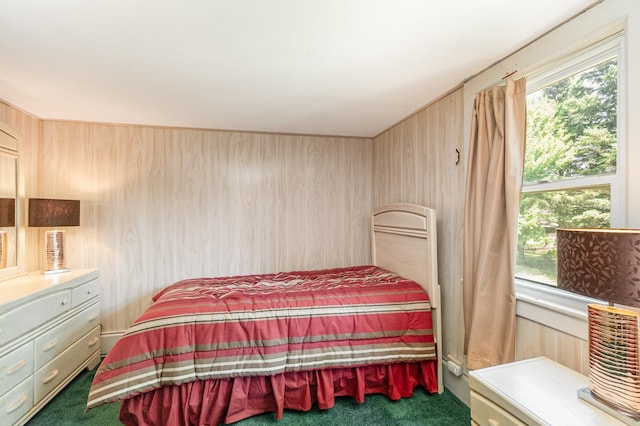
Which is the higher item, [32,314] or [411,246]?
[411,246]

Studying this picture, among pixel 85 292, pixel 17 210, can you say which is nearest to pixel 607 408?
pixel 85 292

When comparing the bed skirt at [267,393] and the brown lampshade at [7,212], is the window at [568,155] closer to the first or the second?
the bed skirt at [267,393]

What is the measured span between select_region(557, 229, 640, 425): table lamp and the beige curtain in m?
0.59

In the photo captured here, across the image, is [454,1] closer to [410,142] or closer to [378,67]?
[378,67]

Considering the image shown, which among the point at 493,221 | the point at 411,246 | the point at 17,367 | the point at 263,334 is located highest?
the point at 493,221

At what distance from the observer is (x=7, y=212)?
239 cm

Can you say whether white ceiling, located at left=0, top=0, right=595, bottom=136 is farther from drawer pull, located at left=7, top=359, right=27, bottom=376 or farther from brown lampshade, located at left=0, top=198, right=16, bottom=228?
drawer pull, located at left=7, top=359, right=27, bottom=376

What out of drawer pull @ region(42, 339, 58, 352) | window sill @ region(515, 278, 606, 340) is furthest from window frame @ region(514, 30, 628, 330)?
drawer pull @ region(42, 339, 58, 352)

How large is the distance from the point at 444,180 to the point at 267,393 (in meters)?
2.06

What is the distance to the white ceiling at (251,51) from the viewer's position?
1.35 meters

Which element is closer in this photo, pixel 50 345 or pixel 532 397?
pixel 532 397

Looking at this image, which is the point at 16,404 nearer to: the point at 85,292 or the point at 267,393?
the point at 85,292

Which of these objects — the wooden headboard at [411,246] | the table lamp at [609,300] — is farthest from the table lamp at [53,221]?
the table lamp at [609,300]

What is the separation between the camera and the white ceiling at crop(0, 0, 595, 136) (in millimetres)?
1354
